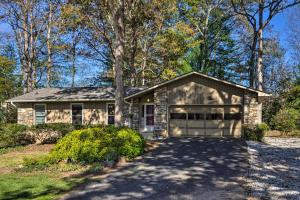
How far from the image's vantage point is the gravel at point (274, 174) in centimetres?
727

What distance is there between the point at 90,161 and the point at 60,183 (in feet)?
8.75

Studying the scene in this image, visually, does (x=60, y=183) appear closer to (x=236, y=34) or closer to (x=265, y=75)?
(x=236, y=34)

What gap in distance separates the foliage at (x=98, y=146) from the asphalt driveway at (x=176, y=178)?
0.72 m

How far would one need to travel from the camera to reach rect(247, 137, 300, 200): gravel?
23.9 ft

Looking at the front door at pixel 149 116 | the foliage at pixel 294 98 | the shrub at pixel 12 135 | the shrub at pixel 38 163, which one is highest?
the foliage at pixel 294 98

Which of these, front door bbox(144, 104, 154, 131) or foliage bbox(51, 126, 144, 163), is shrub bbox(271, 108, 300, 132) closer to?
front door bbox(144, 104, 154, 131)

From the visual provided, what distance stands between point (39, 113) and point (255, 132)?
606 inches

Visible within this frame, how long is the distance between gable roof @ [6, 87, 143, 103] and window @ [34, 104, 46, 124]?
25.8 inches

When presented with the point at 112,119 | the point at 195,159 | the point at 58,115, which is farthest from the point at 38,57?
the point at 195,159

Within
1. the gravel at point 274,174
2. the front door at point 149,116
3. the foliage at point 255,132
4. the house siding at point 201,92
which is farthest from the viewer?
the front door at point 149,116

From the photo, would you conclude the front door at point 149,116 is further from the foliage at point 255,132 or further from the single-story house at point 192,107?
the foliage at point 255,132

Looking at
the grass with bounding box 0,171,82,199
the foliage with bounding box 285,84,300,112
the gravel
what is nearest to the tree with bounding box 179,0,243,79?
the foliage with bounding box 285,84,300,112

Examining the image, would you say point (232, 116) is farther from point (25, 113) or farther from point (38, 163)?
point (25, 113)

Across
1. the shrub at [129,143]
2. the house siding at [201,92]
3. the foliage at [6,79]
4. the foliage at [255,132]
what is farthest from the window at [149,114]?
the foliage at [6,79]
